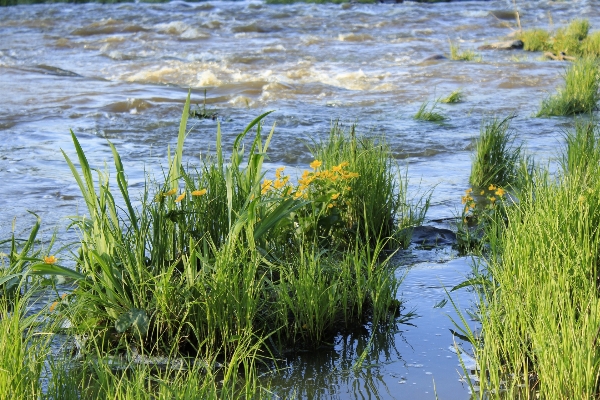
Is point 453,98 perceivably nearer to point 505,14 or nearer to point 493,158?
point 493,158

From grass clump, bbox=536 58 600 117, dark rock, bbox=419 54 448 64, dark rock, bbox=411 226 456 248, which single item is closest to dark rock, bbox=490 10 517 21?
dark rock, bbox=419 54 448 64

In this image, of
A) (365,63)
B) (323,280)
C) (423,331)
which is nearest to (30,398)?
(323,280)

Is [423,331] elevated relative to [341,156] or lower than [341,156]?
lower

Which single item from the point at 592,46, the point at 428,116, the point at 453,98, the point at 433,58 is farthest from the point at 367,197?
the point at 592,46

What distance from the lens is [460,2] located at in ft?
105

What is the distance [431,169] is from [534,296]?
4.28m

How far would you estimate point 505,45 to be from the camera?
17.6 m

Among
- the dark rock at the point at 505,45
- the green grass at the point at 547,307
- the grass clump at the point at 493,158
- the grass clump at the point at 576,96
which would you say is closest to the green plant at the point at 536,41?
the dark rock at the point at 505,45

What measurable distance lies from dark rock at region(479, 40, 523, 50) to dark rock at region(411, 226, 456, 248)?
13.4 m

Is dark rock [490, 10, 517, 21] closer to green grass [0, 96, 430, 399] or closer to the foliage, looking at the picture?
the foliage

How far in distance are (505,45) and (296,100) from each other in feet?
25.9

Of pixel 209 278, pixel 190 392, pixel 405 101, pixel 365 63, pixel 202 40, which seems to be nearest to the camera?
pixel 190 392

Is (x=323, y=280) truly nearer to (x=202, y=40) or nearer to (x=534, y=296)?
(x=534, y=296)

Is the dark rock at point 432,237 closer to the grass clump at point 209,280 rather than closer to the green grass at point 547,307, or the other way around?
the grass clump at point 209,280
